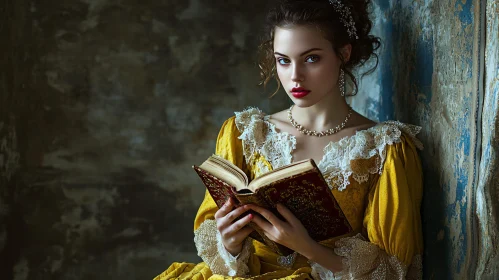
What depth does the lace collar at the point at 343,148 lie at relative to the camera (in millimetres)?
1853

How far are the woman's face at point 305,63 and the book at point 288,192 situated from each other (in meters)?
0.37

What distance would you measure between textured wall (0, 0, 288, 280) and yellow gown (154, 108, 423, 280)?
71cm

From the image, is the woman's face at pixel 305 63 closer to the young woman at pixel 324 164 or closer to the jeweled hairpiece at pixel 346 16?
the young woman at pixel 324 164

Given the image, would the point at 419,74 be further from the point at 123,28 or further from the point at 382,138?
the point at 123,28

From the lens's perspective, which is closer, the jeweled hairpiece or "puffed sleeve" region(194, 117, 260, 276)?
"puffed sleeve" region(194, 117, 260, 276)

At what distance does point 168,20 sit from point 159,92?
0.34m

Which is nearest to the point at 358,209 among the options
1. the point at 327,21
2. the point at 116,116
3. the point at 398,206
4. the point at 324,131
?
the point at 398,206

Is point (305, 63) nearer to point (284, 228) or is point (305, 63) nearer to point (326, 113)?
point (326, 113)

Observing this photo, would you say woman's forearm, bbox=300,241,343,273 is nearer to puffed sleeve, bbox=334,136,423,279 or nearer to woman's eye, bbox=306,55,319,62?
puffed sleeve, bbox=334,136,423,279

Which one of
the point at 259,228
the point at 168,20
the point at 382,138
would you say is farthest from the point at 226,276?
the point at 168,20

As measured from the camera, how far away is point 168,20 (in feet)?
8.60

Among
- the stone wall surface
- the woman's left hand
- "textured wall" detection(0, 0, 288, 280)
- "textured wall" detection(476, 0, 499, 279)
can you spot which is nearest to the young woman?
the woman's left hand

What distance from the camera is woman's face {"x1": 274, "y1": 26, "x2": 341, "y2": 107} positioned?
182cm

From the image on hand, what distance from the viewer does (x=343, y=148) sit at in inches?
74.7
